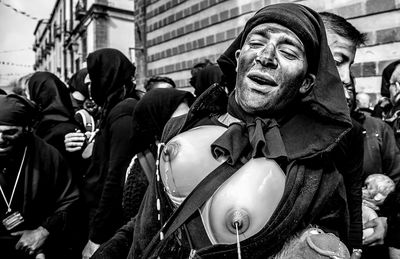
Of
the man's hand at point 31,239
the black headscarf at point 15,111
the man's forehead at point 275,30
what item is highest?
the man's forehead at point 275,30

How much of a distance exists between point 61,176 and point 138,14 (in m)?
8.27

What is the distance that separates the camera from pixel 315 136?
54.8 inches

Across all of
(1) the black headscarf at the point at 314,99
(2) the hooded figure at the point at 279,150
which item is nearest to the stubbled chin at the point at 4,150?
(2) the hooded figure at the point at 279,150

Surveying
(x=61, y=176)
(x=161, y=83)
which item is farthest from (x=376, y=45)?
(x=61, y=176)

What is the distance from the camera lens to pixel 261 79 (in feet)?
4.64

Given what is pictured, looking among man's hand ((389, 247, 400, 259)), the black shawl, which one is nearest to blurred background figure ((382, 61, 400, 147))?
man's hand ((389, 247, 400, 259))

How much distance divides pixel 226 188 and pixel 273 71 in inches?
16.8

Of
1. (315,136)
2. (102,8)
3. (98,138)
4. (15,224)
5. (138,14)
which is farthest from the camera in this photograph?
(102,8)

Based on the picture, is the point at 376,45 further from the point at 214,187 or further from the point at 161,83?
the point at 214,187

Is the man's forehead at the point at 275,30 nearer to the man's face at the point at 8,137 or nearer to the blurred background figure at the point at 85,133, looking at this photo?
the man's face at the point at 8,137

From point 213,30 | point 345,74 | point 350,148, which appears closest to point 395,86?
point 345,74

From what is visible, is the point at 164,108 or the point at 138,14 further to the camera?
the point at 138,14

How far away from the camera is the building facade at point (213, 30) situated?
475cm

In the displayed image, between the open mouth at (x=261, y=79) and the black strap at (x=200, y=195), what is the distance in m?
0.29
